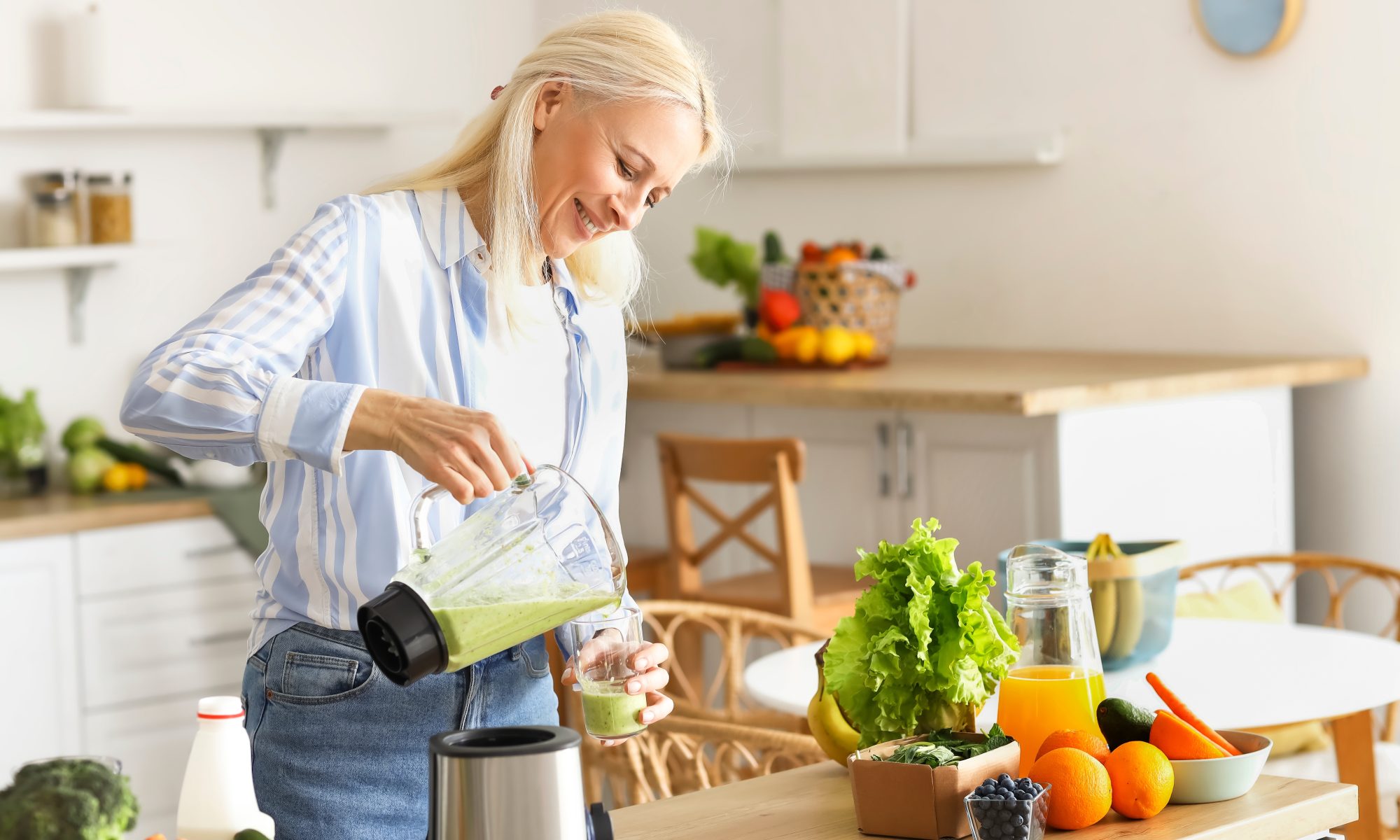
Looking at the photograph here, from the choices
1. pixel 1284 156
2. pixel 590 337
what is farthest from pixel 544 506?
pixel 1284 156

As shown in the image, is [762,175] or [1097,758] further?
[762,175]

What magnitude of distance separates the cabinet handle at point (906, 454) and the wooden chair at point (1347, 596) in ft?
1.87

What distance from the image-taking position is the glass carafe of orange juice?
1.36 m

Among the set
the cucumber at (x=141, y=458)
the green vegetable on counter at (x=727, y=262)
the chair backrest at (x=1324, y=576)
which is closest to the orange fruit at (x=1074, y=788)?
the chair backrest at (x=1324, y=576)

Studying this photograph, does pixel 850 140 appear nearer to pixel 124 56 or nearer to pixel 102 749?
pixel 124 56

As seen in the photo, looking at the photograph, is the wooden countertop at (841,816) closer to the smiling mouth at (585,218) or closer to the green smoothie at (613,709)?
the green smoothie at (613,709)

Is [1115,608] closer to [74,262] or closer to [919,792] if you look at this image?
[919,792]

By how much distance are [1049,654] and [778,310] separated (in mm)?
2442

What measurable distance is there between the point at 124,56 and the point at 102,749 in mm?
1665

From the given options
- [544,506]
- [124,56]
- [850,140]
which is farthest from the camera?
[850,140]

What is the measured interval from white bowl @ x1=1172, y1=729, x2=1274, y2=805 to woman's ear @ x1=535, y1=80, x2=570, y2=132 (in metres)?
0.78

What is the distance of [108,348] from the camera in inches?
158

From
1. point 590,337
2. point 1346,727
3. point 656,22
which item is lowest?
point 1346,727

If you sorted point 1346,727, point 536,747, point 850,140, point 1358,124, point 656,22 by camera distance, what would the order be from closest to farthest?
point 536,747, point 656,22, point 1346,727, point 1358,124, point 850,140
